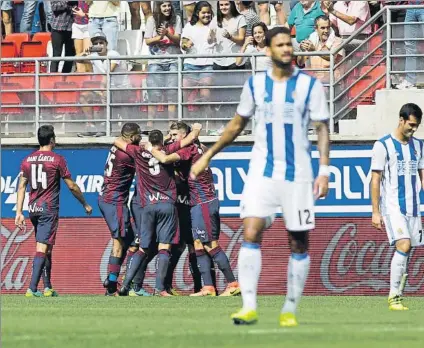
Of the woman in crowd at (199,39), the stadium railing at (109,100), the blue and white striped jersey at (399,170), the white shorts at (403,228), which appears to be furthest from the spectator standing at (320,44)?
the white shorts at (403,228)

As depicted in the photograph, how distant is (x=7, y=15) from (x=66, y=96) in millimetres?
2647

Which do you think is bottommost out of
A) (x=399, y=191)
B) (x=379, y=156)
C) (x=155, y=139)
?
(x=399, y=191)

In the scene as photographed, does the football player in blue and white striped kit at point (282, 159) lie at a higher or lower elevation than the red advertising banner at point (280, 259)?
higher

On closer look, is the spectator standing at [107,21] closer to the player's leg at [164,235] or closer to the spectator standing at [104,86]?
the spectator standing at [104,86]

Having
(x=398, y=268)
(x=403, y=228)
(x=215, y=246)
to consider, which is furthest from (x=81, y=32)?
(x=398, y=268)

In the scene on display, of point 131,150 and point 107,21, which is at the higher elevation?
point 107,21

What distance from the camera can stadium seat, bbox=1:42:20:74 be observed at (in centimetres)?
2116

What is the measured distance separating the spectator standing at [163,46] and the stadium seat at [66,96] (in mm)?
1175

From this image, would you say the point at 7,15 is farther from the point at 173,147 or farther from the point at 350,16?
the point at 173,147

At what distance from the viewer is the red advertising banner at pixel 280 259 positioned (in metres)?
18.9

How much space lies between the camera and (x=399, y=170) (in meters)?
13.8

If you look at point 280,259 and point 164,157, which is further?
point 280,259

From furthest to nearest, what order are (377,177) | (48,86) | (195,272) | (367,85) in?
(48,86) < (367,85) < (195,272) < (377,177)

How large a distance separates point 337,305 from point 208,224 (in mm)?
3520
